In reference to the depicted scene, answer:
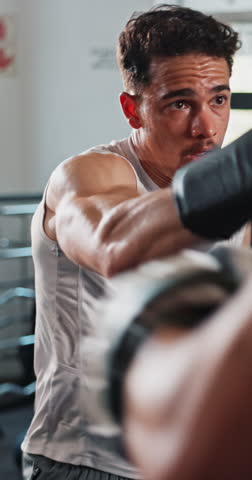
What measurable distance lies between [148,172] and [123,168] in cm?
22

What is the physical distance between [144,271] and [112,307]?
0.15ft

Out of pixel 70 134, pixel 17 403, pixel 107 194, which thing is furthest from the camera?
pixel 70 134

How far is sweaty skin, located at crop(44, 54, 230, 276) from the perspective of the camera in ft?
2.86

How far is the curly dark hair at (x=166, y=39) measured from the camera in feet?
5.01

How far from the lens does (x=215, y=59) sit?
1561 millimetres

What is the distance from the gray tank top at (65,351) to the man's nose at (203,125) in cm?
16

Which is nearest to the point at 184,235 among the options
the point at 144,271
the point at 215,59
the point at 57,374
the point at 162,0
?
the point at 144,271

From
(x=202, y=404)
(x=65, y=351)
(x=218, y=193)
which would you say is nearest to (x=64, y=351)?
(x=65, y=351)

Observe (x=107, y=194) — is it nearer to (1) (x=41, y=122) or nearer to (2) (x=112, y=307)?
(2) (x=112, y=307)

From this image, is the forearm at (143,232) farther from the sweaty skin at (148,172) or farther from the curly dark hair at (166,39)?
the curly dark hair at (166,39)

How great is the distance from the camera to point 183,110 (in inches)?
59.2

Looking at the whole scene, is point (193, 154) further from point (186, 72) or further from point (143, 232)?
point (143, 232)

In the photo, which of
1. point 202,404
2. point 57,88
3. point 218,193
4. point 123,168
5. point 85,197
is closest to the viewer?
point 202,404

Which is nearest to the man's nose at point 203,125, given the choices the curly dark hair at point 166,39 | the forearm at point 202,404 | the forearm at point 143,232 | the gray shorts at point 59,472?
the curly dark hair at point 166,39
